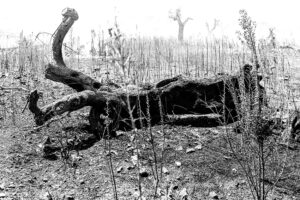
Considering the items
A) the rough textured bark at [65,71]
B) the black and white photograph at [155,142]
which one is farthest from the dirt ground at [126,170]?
the rough textured bark at [65,71]

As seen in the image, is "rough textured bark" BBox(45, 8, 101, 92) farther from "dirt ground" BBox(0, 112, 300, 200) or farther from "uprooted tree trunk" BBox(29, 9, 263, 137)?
"dirt ground" BBox(0, 112, 300, 200)

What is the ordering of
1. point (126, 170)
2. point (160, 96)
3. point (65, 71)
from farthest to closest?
1. point (65, 71)
2. point (160, 96)
3. point (126, 170)

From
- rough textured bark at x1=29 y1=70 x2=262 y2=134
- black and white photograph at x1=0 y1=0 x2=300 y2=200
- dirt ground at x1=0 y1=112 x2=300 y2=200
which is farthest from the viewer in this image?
rough textured bark at x1=29 y1=70 x2=262 y2=134

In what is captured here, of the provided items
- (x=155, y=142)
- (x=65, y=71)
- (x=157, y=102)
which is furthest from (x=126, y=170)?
(x=65, y=71)

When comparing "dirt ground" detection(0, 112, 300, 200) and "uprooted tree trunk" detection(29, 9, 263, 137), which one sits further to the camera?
"uprooted tree trunk" detection(29, 9, 263, 137)

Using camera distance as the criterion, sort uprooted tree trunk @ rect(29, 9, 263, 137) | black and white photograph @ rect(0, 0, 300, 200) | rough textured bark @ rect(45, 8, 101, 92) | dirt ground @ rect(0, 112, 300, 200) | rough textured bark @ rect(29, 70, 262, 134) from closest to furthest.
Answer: black and white photograph @ rect(0, 0, 300, 200)
dirt ground @ rect(0, 112, 300, 200)
rough textured bark @ rect(29, 70, 262, 134)
uprooted tree trunk @ rect(29, 9, 263, 137)
rough textured bark @ rect(45, 8, 101, 92)

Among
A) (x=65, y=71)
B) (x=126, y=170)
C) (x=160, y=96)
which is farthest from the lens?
(x=65, y=71)

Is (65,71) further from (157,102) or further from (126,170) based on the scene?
(126,170)

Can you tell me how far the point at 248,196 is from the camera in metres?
3.47

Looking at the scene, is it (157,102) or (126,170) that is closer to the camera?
(126,170)

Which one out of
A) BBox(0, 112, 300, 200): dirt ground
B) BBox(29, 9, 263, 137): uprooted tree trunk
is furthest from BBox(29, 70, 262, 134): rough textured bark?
BBox(0, 112, 300, 200): dirt ground

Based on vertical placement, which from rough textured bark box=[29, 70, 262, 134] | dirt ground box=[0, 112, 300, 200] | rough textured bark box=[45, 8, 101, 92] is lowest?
dirt ground box=[0, 112, 300, 200]

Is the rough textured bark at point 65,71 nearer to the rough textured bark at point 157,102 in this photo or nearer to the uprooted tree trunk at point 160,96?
the uprooted tree trunk at point 160,96

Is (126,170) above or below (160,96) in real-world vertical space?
below
